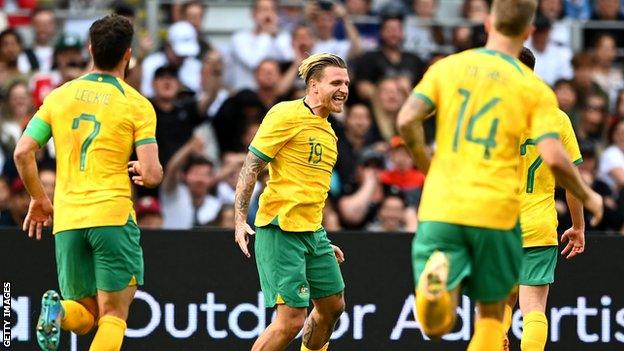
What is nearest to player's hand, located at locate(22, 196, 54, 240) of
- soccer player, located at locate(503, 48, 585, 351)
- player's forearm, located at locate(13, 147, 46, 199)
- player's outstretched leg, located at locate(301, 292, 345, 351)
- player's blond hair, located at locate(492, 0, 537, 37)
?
player's forearm, located at locate(13, 147, 46, 199)

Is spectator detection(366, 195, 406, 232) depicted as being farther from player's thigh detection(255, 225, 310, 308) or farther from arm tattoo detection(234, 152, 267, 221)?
arm tattoo detection(234, 152, 267, 221)

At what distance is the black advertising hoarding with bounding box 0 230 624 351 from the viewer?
11.5 m

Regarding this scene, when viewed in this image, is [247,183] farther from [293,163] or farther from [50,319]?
[50,319]

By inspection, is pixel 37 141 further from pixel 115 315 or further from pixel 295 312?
pixel 295 312

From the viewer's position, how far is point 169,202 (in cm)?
1445

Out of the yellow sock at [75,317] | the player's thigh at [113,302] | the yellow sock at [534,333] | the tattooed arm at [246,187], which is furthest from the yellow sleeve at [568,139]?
the yellow sock at [75,317]

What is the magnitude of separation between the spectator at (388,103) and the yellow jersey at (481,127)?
7543 mm

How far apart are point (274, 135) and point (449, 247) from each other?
219 cm

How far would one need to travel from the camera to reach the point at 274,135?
9.45 m

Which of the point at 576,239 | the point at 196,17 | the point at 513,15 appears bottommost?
the point at 576,239

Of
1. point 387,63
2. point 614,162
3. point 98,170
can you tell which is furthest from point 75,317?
point 614,162

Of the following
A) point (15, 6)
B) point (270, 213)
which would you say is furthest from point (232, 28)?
point (270, 213)

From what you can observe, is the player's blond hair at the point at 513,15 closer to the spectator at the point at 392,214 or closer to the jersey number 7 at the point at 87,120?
the jersey number 7 at the point at 87,120

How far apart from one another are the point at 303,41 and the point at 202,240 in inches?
176
